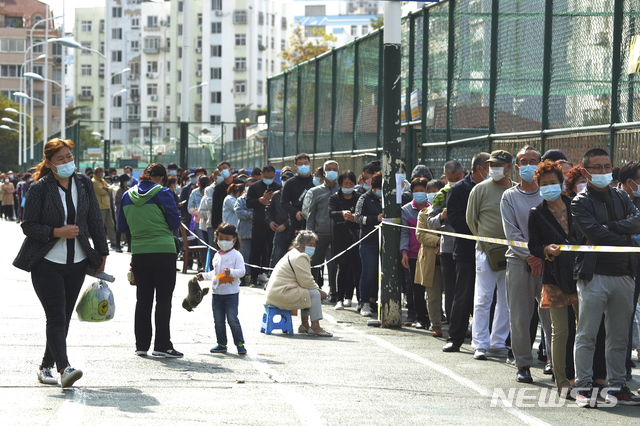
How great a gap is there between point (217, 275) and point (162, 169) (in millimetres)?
1169

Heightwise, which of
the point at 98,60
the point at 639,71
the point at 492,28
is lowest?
the point at 639,71

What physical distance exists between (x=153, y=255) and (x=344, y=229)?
4758 millimetres

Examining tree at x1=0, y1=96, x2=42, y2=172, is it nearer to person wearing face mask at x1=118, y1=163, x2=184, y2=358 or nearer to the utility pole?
the utility pole

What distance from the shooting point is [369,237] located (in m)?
12.8

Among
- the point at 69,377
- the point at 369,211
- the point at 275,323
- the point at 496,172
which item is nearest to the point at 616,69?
the point at 496,172

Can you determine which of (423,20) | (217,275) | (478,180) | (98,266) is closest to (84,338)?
(217,275)

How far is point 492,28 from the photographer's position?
1457 centimetres

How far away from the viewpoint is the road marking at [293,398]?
22.1 feet

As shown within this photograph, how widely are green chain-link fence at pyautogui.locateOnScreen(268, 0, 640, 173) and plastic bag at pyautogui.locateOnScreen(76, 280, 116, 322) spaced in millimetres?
5956

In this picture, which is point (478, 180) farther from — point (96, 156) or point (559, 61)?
point (96, 156)

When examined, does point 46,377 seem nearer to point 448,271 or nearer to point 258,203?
point 448,271

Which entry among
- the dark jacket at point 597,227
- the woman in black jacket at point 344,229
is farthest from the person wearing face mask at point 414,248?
the dark jacket at point 597,227

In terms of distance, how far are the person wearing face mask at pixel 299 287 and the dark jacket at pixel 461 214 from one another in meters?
1.73

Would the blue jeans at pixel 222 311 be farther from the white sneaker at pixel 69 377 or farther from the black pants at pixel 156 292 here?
the white sneaker at pixel 69 377
